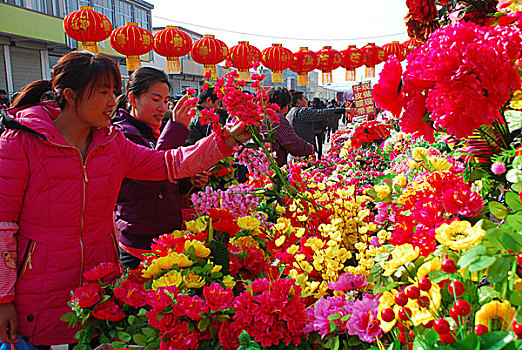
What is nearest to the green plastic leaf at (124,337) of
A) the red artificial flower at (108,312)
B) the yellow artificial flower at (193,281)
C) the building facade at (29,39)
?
the red artificial flower at (108,312)

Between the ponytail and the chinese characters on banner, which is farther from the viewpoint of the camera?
the chinese characters on banner

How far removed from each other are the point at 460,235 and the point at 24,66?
15807mm

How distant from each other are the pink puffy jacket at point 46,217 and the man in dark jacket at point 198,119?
1.32 metres

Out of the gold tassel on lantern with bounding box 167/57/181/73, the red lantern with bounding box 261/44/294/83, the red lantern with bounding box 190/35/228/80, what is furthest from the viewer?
the red lantern with bounding box 261/44/294/83

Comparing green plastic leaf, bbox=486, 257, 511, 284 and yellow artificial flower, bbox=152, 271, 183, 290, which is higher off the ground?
green plastic leaf, bbox=486, 257, 511, 284

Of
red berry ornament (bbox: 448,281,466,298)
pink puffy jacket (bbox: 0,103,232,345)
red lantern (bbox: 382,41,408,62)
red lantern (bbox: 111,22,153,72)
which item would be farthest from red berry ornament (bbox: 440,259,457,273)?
red lantern (bbox: 382,41,408,62)

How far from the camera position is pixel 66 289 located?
1346 millimetres

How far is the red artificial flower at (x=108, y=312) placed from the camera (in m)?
1.05

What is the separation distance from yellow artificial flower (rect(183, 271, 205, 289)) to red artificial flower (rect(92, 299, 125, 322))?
0.21m

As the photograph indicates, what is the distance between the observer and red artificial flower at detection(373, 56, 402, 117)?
2.56 feet

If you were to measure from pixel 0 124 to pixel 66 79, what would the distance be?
31 cm

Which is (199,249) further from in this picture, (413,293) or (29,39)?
(29,39)

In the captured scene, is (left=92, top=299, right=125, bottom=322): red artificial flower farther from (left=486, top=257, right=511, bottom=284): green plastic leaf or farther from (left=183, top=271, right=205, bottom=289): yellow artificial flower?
(left=486, top=257, right=511, bottom=284): green plastic leaf

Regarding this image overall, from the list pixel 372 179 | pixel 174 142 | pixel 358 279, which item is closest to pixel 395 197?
pixel 358 279
